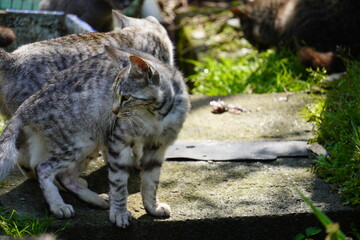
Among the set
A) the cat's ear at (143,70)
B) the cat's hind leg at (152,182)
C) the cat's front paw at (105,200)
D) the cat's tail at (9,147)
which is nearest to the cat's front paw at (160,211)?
the cat's hind leg at (152,182)

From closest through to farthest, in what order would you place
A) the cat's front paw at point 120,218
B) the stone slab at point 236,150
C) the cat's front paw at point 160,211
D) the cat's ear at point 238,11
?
the cat's front paw at point 120,218 < the cat's front paw at point 160,211 < the stone slab at point 236,150 < the cat's ear at point 238,11

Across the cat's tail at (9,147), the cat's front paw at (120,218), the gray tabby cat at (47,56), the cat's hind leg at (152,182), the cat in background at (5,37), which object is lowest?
the cat's front paw at (120,218)

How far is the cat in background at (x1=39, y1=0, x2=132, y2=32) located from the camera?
7.59m

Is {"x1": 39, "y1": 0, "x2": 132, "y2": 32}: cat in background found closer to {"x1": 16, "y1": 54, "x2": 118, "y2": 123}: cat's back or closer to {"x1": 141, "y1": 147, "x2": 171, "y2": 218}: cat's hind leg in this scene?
{"x1": 16, "y1": 54, "x2": 118, "y2": 123}: cat's back

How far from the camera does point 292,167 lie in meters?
4.64

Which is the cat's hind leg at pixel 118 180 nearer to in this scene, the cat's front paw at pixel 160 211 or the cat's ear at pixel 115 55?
the cat's front paw at pixel 160 211

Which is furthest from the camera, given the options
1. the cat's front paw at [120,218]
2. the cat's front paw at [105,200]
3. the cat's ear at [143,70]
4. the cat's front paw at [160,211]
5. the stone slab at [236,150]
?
the stone slab at [236,150]

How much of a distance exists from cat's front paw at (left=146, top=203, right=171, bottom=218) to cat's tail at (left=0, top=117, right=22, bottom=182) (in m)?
0.95

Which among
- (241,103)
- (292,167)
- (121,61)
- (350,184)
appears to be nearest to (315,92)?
(241,103)

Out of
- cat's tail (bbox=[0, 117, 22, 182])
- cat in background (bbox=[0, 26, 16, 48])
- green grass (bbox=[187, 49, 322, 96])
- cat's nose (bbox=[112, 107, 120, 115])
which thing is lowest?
green grass (bbox=[187, 49, 322, 96])

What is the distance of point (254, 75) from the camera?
7145mm

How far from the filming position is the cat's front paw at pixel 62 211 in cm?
387

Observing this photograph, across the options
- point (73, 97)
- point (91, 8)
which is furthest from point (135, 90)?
point (91, 8)

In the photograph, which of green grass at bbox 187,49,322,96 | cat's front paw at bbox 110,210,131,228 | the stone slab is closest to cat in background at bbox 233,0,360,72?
green grass at bbox 187,49,322,96
